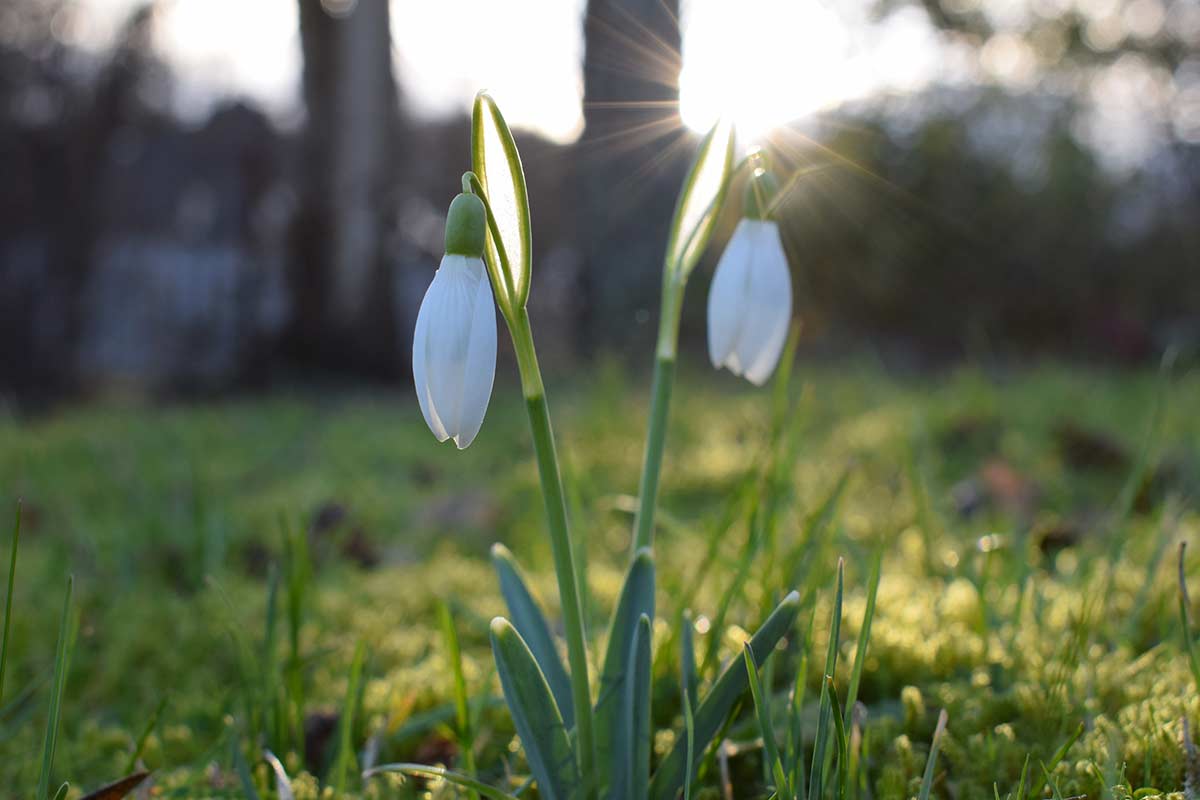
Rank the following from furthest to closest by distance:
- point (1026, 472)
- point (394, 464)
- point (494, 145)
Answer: point (394, 464)
point (1026, 472)
point (494, 145)

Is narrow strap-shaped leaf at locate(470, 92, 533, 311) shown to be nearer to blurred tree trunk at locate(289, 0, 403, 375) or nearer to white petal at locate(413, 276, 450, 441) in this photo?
white petal at locate(413, 276, 450, 441)

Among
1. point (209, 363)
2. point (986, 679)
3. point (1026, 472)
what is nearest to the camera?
point (986, 679)

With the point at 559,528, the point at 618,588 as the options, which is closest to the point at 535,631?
the point at 559,528

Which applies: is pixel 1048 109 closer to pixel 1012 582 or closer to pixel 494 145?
pixel 1012 582

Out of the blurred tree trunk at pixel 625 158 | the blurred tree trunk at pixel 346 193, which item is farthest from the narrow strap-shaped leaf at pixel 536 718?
the blurred tree trunk at pixel 346 193

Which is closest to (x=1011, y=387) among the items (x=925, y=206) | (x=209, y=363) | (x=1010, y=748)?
(x=925, y=206)

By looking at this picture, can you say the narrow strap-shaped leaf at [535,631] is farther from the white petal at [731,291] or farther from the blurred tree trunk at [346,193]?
the blurred tree trunk at [346,193]

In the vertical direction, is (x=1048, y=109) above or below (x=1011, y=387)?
above

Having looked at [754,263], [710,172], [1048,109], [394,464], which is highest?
[1048,109]
